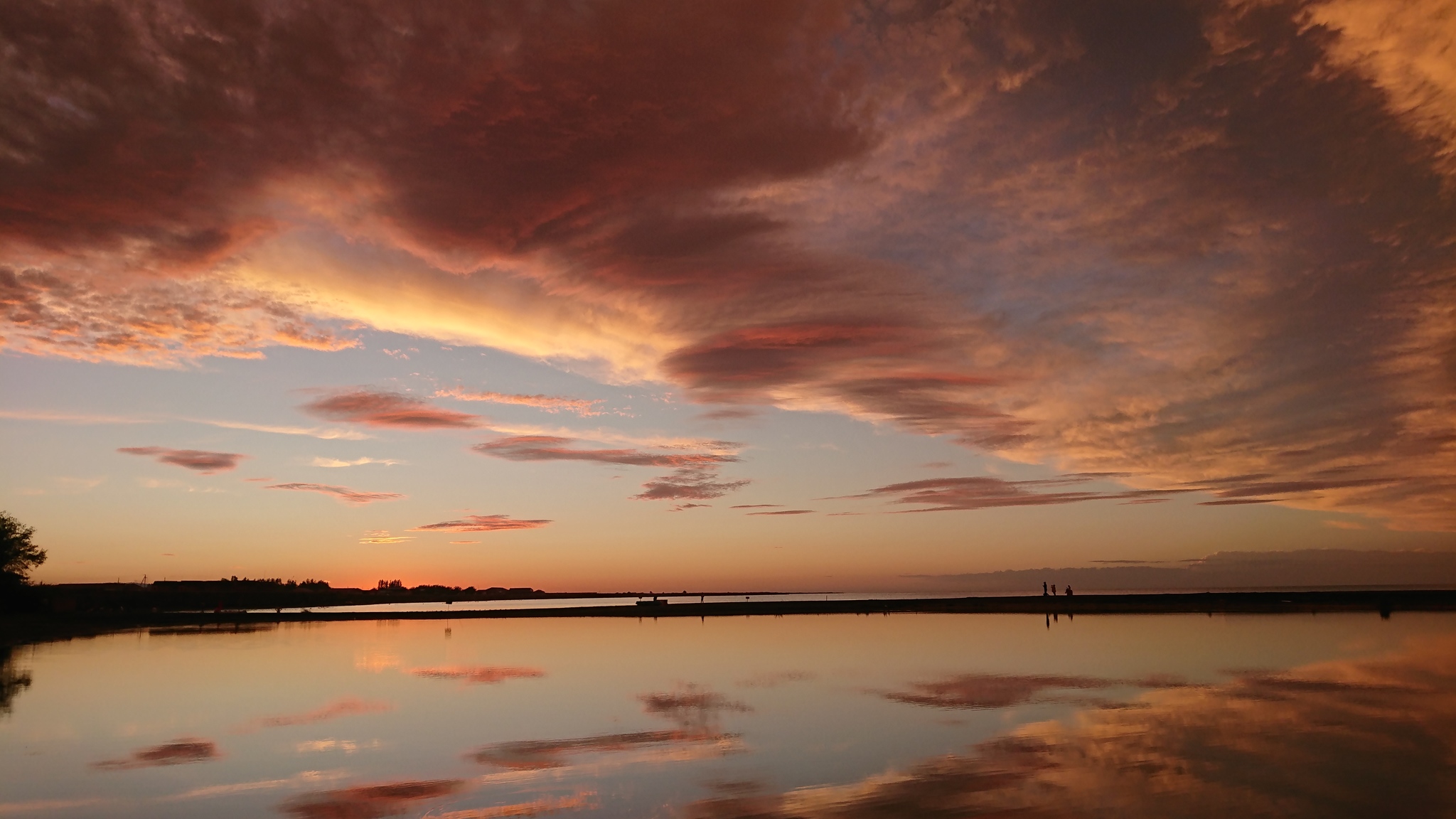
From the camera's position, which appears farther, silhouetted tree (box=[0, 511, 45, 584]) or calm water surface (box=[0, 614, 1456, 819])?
silhouetted tree (box=[0, 511, 45, 584])

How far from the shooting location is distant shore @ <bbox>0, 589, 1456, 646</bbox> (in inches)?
3228

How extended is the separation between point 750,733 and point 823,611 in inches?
3203

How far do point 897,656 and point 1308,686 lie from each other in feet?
64.8

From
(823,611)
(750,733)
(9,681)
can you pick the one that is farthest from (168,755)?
(823,611)

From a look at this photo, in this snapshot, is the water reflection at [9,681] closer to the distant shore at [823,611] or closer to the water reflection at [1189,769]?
the distant shore at [823,611]

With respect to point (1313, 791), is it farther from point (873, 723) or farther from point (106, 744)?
point (106, 744)

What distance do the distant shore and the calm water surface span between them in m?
35.9

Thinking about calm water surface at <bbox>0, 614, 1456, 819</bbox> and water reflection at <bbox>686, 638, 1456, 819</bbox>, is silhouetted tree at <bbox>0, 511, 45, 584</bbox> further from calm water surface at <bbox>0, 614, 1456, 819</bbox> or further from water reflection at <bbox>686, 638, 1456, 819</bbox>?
water reflection at <bbox>686, 638, 1456, 819</bbox>

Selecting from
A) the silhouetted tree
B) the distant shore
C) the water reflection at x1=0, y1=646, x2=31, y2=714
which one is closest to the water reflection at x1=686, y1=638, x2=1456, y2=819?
the water reflection at x1=0, y1=646, x2=31, y2=714

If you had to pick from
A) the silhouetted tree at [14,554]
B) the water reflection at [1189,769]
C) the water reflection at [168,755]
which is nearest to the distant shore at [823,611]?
the silhouetted tree at [14,554]

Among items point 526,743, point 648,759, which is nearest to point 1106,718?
point 648,759

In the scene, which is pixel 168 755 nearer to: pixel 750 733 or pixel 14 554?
pixel 750 733

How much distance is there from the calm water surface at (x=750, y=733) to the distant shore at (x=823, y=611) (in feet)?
118

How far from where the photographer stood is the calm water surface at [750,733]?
60.0 ft
